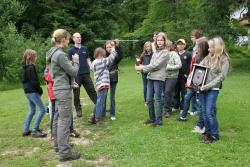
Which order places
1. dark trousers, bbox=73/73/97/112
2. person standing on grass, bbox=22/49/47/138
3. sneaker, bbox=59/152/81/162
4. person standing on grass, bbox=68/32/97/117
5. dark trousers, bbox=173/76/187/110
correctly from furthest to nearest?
dark trousers, bbox=173/76/187/110, dark trousers, bbox=73/73/97/112, person standing on grass, bbox=68/32/97/117, person standing on grass, bbox=22/49/47/138, sneaker, bbox=59/152/81/162

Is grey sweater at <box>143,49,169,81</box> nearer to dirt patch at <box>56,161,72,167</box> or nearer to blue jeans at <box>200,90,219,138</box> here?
blue jeans at <box>200,90,219,138</box>

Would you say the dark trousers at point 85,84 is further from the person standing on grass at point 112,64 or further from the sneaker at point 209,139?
the sneaker at point 209,139

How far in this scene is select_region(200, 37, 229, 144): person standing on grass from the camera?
7.66 m

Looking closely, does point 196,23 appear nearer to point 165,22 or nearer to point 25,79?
point 165,22

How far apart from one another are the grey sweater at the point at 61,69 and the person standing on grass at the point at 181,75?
405 centimetres

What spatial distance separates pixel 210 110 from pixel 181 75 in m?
2.97

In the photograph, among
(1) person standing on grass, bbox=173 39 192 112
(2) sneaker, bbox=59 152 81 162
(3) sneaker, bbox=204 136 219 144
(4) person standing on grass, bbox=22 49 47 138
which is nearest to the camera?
(2) sneaker, bbox=59 152 81 162

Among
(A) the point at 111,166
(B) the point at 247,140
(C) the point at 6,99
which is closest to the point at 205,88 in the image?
(B) the point at 247,140

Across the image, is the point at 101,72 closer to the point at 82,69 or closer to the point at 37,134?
the point at 82,69

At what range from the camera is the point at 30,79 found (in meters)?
8.68

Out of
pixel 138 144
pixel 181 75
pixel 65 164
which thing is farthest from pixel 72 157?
pixel 181 75

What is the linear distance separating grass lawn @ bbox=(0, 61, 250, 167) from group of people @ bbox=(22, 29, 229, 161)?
0.94ft

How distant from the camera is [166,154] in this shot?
709cm

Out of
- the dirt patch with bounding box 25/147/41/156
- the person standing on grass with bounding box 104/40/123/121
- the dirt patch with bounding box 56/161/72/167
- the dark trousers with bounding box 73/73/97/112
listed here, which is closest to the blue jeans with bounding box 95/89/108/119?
the person standing on grass with bounding box 104/40/123/121
